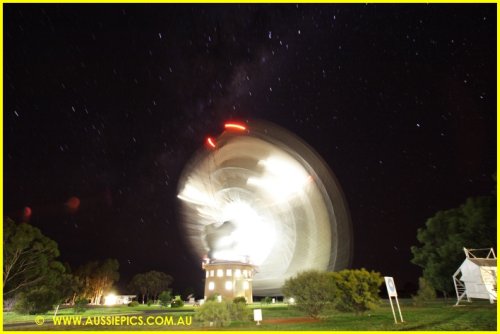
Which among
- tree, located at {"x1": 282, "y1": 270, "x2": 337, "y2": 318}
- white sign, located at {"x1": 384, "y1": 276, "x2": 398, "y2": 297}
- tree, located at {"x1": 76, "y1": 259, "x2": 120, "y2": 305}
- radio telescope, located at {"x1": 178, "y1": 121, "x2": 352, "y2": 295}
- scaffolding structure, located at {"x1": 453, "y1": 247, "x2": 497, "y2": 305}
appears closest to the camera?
white sign, located at {"x1": 384, "y1": 276, "x2": 398, "y2": 297}

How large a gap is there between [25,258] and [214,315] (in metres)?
26.1

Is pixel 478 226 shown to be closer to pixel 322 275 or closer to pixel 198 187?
pixel 322 275

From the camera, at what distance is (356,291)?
2456cm

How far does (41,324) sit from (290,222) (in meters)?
47.5

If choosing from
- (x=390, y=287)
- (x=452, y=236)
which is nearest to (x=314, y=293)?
(x=390, y=287)

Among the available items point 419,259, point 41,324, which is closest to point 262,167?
point 419,259

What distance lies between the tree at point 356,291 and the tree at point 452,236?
77.2 feet

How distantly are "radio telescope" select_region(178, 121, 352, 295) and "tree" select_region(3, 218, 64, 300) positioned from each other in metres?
31.7

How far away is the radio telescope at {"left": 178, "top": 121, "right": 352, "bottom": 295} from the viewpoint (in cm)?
6397

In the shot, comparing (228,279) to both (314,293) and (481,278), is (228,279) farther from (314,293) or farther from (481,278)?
(314,293)

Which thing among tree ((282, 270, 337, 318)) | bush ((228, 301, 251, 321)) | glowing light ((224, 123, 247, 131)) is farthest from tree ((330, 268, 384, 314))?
glowing light ((224, 123, 247, 131))

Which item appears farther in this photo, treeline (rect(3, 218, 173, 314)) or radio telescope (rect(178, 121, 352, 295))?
radio telescope (rect(178, 121, 352, 295))

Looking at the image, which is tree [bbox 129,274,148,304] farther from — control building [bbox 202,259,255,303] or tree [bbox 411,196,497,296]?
tree [bbox 411,196,497,296]

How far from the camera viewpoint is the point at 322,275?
24828mm
